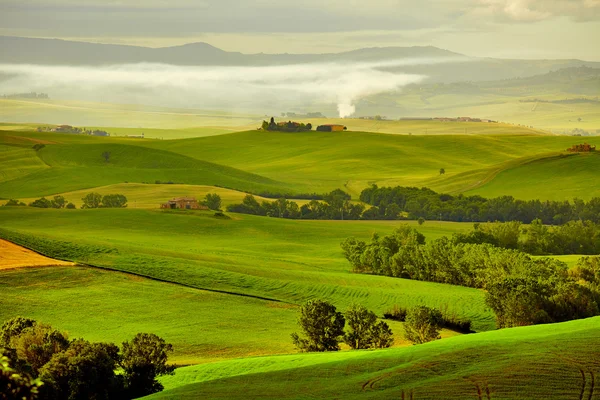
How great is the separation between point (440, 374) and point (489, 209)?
132 metres

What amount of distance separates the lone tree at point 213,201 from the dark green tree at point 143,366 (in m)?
109

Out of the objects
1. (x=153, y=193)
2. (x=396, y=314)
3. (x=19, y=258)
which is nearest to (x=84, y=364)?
(x=396, y=314)

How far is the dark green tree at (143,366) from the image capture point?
42656 millimetres

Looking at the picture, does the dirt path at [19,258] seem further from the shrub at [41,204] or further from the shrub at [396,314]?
the shrub at [41,204]

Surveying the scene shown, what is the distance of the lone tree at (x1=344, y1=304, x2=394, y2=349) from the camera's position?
56125mm

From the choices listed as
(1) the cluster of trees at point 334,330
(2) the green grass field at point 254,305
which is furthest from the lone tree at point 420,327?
(1) the cluster of trees at point 334,330

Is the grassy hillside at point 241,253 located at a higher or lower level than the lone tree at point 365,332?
lower

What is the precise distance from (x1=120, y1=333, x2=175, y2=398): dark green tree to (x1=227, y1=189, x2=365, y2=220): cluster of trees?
110 metres

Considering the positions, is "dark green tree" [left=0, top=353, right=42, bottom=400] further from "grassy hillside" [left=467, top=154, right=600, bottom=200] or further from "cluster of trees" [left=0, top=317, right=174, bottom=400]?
"grassy hillside" [left=467, top=154, right=600, bottom=200]

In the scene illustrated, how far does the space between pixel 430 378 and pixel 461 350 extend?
436cm

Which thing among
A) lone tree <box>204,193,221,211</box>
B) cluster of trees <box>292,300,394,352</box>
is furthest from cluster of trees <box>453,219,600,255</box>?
cluster of trees <box>292,300,394,352</box>

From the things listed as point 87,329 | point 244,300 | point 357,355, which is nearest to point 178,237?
point 244,300

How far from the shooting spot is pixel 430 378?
116ft

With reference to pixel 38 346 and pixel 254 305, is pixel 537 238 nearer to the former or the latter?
pixel 254 305
